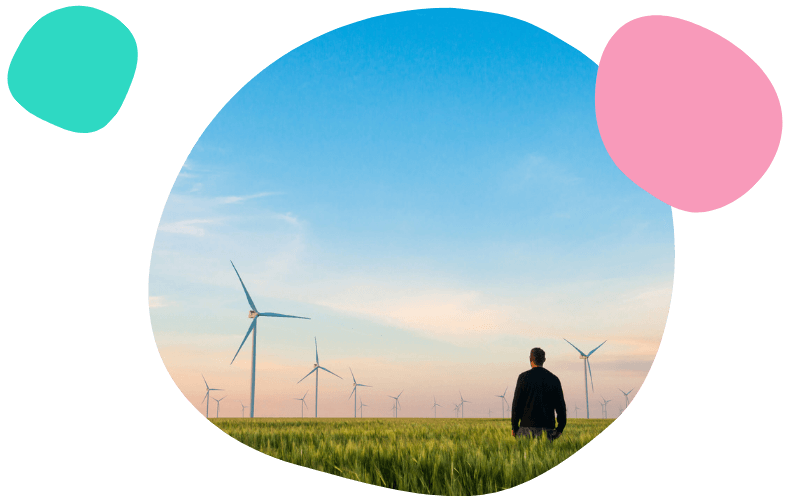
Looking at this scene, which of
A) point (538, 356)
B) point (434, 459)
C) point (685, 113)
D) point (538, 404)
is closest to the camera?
point (685, 113)

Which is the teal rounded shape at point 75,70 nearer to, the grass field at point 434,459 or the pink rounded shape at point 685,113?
the grass field at point 434,459

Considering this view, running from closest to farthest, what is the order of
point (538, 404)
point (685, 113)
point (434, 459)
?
Result: 1. point (685, 113)
2. point (434, 459)
3. point (538, 404)

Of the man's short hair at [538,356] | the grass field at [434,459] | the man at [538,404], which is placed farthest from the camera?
the man's short hair at [538,356]

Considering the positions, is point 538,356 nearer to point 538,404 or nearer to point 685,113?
point 538,404

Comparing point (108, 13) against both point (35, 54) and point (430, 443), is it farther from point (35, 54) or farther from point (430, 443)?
point (430, 443)

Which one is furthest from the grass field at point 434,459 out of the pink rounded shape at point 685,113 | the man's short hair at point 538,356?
the pink rounded shape at point 685,113

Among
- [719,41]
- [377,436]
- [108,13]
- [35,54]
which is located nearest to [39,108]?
[35,54]

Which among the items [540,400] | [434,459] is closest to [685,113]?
[540,400]

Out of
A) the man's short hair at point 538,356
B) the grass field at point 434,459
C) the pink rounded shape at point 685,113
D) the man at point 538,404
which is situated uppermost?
the pink rounded shape at point 685,113
